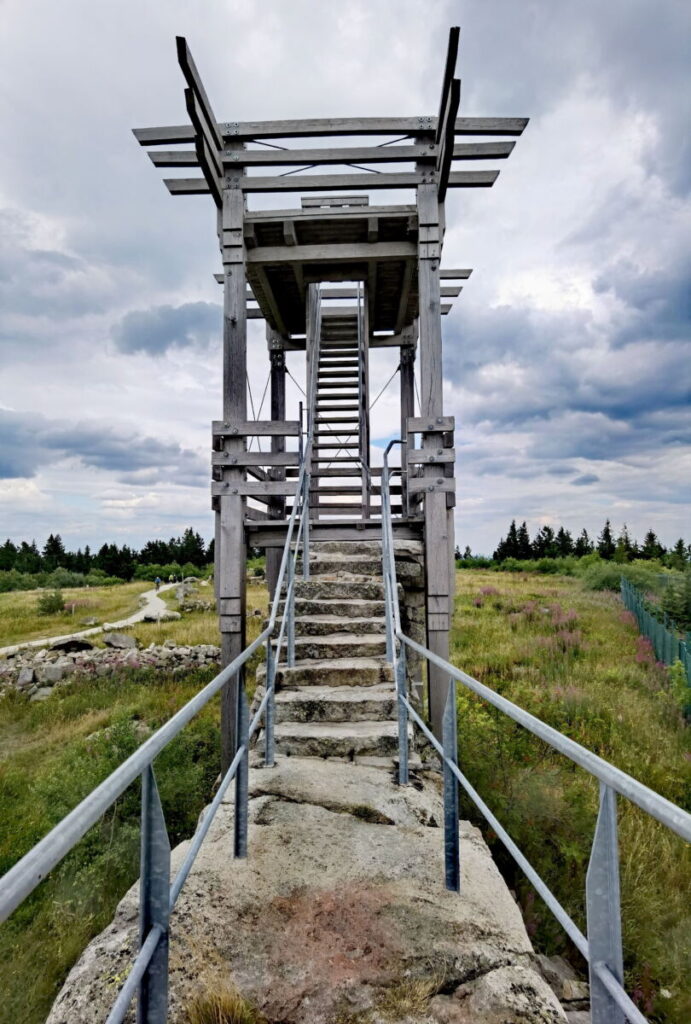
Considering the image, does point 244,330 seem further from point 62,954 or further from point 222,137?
point 62,954

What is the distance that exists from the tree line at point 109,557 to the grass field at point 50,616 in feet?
77.7

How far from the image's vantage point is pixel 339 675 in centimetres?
538

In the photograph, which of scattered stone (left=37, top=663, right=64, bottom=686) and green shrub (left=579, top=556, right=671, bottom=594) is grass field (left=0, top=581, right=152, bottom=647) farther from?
green shrub (left=579, top=556, right=671, bottom=594)

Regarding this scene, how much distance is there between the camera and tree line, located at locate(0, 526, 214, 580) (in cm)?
5534

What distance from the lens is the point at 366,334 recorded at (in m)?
10.2

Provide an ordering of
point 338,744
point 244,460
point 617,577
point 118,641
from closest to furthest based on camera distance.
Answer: point 338,744 < point 244,460 < point 118,641 < point 617,577

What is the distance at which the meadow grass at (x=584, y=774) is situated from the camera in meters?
3.92

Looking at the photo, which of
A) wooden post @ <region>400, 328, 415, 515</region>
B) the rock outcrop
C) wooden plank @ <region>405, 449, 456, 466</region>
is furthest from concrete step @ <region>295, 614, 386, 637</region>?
wooden post @ <region>400, 328, 415, 515</region>

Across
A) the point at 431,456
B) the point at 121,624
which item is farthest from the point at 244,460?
the point at 121,624

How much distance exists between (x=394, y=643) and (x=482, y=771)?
5.41 ft

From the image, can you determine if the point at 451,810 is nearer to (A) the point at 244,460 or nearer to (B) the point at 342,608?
(B) the point at 342,608

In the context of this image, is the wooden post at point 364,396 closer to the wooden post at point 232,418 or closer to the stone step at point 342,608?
the wooden post at point 232,418

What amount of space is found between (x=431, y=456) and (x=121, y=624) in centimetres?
1869

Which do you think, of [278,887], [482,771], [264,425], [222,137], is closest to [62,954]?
[278,887]
